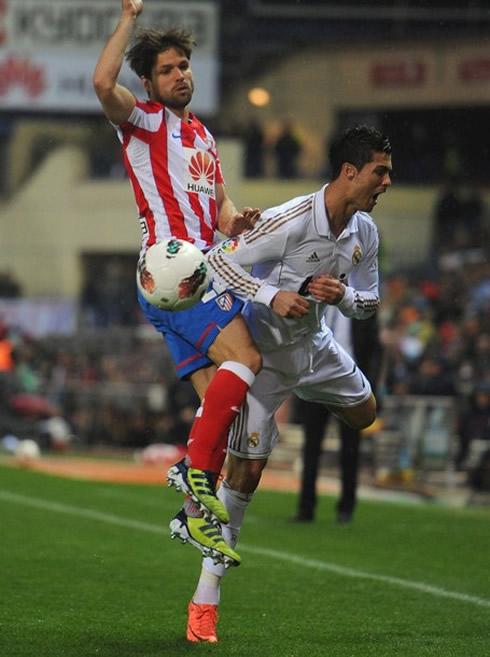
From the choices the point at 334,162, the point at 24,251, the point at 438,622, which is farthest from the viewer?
the point at 24,251

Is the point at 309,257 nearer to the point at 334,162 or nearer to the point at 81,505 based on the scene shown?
the point at 334,162

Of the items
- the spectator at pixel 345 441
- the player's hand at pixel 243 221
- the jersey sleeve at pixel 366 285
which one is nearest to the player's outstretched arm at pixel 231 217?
the player's hand at pixel 243 221

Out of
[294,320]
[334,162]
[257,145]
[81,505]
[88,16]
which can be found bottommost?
[81,505]

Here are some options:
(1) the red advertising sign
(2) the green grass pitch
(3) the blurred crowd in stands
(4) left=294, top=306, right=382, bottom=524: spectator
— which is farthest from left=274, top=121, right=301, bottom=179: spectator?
(4) left=294, top=306, right=382, bottom=524: spectator

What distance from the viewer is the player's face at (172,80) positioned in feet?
19.2

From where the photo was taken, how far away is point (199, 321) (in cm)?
562

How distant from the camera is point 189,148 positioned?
593 cm

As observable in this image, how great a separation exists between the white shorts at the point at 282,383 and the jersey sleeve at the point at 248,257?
1.21 ft

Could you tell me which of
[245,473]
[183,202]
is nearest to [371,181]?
[183,202]

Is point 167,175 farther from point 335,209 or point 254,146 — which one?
point 254,146

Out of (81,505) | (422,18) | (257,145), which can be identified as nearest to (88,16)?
(257,145)

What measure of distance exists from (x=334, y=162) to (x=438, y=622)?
7.18 feet

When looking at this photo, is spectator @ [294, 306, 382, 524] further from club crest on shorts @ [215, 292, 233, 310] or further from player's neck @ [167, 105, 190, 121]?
club crest on shorts @ [215, 292, 233, 310]

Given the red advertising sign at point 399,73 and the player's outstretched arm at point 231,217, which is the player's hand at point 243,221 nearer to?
the player's outstretched arm at point 231,217
